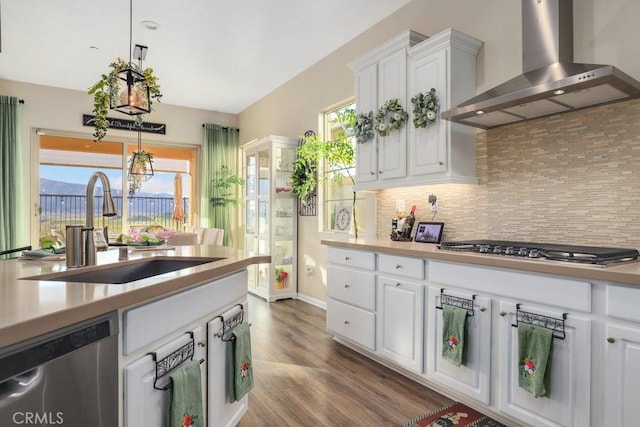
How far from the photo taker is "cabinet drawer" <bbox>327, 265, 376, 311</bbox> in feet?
9.66

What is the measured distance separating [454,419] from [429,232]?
139 cm

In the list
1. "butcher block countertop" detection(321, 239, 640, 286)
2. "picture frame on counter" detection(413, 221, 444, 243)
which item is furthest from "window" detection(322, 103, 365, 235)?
"butcher block countertop" detection(321, 239, 640, 286)

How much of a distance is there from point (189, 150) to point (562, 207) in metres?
6.39

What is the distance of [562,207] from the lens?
2.33 m

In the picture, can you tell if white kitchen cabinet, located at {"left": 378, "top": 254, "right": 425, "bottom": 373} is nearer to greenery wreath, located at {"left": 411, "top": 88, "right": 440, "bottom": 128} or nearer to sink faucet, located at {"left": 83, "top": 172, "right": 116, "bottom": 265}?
greenery wreath, located at {"left": 411, "top": 88, "right": 440, "bottom": 128}

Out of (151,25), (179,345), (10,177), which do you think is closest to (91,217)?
(179,345)

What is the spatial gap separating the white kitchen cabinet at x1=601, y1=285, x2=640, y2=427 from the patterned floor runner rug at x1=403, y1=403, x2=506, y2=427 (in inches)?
25.4

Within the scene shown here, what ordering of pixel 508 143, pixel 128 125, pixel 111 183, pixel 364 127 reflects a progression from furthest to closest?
pixel 111 183 < pixel 128 125 < pixel 364 127 < pixel 508 143

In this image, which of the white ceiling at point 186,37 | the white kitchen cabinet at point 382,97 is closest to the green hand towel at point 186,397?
the white kitchen cabinet at point 382,97

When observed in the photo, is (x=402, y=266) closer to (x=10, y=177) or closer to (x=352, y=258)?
(x=352, y=258)

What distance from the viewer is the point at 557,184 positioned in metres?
2.35

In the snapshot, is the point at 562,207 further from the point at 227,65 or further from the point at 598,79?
the point at 227,65

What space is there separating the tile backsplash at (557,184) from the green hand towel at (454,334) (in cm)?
77

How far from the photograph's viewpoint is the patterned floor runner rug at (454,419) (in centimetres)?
208
